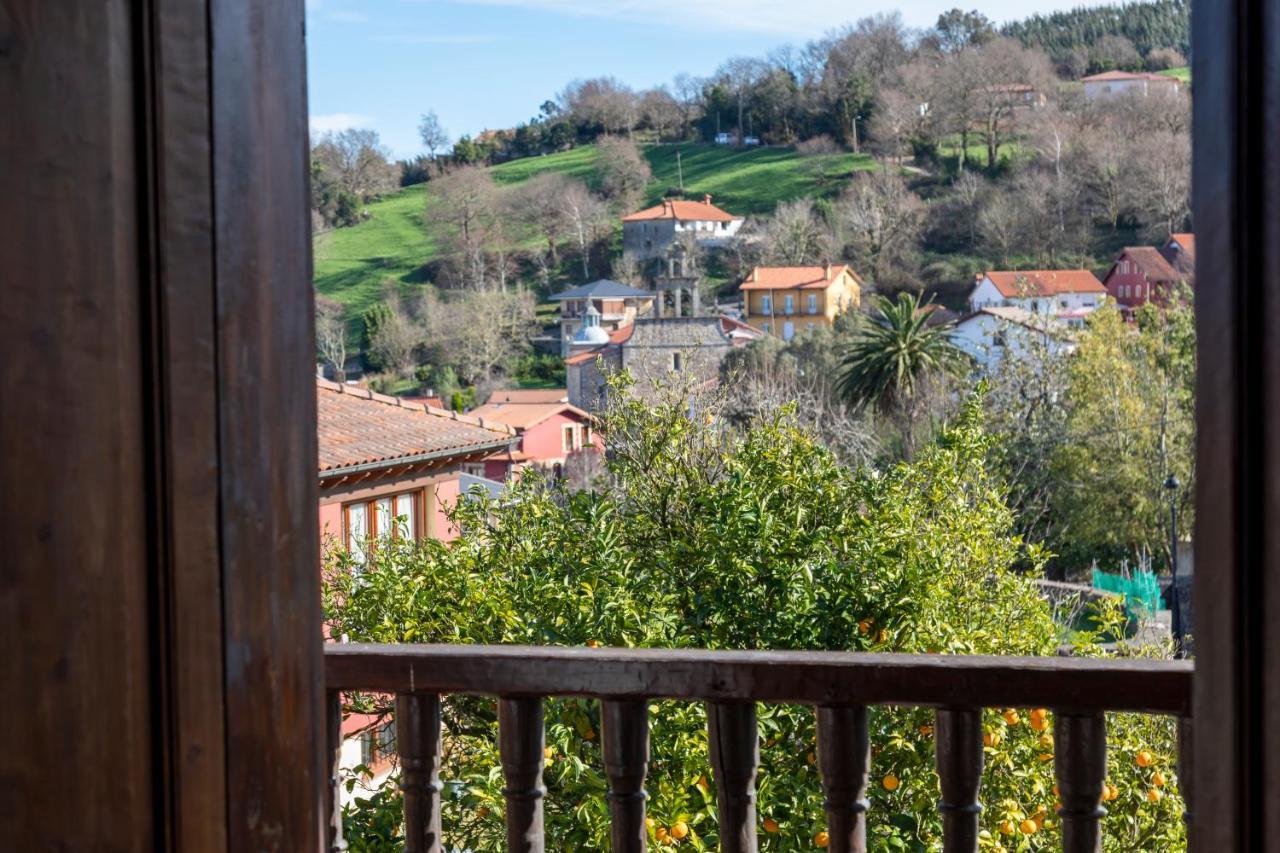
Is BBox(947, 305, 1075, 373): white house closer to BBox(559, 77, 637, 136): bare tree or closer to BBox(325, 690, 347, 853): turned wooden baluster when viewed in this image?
BBox(325, 690, 347, 853): turned wooden baluster

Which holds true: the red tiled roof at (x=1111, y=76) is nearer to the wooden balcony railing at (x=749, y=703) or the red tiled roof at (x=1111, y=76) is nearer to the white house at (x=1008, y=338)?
the white house at (x=1008, y=338)

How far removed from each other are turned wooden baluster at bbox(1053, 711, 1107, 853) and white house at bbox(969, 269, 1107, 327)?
19152 mm

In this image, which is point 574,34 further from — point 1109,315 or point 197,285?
point 197,285

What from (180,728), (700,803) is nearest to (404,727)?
(180,728)

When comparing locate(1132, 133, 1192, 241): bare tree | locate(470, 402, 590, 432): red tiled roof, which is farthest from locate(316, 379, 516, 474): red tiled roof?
locate(1132, 133, 1192, 241): bare tree

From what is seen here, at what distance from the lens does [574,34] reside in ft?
110

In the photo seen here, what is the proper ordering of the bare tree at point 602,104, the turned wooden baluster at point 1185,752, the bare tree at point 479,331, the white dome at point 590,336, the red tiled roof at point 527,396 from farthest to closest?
the bare tree at point 602,104 → the bare tree at point 479,331 → the white dome at point 590,336 → the red tiled roof at point 527,396 → the turned wooden baluster at point 1185,752

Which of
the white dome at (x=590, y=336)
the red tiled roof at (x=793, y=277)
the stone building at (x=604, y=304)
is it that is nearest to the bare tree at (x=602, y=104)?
the stone building at (x=604, y=304)

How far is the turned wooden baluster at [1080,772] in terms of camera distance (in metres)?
1.19

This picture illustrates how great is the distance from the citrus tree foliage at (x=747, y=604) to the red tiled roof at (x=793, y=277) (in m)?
23.4

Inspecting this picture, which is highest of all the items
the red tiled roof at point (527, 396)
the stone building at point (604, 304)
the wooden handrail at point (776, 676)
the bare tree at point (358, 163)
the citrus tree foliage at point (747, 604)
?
the bare tree at point (358, 163)

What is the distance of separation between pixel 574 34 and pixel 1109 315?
1973cm

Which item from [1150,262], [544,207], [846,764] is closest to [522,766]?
[846,764]

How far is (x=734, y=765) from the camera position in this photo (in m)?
1.25
